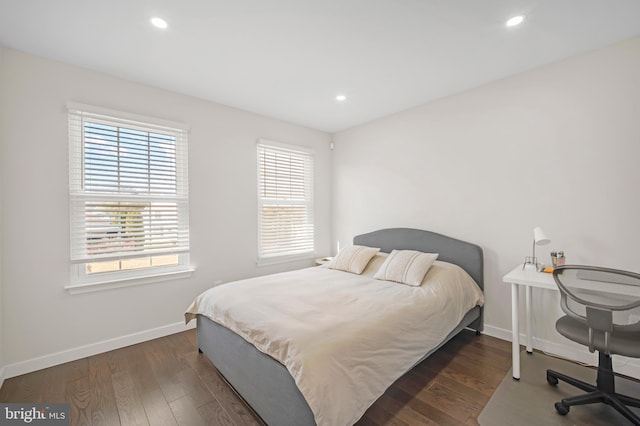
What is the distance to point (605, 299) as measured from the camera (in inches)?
63.3

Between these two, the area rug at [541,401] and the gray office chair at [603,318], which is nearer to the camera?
the gray office chair at [603,318]

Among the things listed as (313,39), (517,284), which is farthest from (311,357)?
(313,39)

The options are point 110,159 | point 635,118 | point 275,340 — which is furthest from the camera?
point 110,159

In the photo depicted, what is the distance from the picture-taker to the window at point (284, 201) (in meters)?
3.79

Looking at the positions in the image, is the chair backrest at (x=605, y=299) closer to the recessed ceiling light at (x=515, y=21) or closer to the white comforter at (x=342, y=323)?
the white comforter at (x=342, y=323)

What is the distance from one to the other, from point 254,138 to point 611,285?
3.59 metres

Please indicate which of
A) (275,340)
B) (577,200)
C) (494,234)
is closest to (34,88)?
(275,340)

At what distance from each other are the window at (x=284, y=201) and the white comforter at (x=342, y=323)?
1.02 meters

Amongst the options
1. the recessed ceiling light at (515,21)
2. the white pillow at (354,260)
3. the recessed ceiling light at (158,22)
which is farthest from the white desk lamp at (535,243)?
the recessed ceiling light at (158,22)

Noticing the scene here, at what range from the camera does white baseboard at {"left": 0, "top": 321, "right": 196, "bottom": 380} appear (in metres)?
2.21

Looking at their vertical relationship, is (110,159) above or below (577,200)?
above

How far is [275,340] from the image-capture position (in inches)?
64.1

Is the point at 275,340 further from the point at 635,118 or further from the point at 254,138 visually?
the point at 635,118

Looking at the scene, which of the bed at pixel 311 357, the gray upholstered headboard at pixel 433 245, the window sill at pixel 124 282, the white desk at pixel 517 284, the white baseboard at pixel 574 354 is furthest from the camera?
the gray upholstered headboard at pixel 433 245
